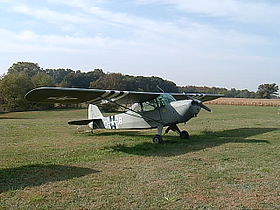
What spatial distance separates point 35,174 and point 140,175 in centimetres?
249

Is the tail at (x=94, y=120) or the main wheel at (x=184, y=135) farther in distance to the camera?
the tail at (x=94, y=120)

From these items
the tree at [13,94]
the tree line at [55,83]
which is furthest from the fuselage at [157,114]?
the tree at [13,94]

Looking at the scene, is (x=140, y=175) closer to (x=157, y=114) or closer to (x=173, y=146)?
(x=173, y=146)

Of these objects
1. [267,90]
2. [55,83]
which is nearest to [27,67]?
[55,83]

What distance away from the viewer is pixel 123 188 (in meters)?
6.46

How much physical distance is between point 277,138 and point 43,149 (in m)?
10.0

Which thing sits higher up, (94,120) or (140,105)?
(140,105)

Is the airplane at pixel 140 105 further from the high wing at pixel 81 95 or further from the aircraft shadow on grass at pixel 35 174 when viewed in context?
the aircraft shadow on grass at pixel 35 174

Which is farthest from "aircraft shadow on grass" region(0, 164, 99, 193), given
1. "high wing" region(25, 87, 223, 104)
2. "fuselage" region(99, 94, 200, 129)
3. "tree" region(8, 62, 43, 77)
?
"tree" region(8, 62, 43, 77)

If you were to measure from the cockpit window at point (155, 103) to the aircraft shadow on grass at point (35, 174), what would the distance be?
597 cm

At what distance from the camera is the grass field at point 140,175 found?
223 inches

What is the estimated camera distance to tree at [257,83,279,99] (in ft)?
385

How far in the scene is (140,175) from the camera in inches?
298

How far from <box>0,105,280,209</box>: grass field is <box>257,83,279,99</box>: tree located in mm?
112710
